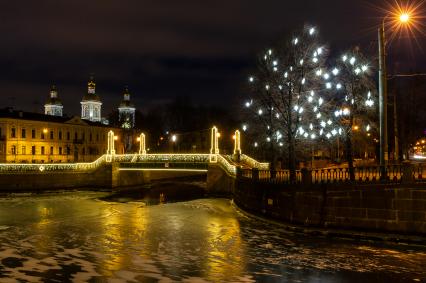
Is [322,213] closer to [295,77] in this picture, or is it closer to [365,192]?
[365,192]

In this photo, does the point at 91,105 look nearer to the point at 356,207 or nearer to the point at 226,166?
the point at 226,166

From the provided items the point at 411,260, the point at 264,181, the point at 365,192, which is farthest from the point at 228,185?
the point at 411,260

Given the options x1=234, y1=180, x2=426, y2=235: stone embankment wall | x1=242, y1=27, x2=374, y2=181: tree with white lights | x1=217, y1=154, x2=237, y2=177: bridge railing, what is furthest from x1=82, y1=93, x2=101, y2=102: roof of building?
x1=234, y1=180, x2=426, y2=235: stone embankment wall

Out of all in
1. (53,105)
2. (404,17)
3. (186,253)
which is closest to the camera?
(404,17)

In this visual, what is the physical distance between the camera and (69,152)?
10675 centimetres

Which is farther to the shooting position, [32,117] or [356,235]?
[32,117]

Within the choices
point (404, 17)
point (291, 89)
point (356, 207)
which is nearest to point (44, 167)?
point (291, 89)

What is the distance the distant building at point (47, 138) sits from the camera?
90812 millimetres

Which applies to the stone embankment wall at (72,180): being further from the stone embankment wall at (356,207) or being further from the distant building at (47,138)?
the stone embankment wall at (356,207)

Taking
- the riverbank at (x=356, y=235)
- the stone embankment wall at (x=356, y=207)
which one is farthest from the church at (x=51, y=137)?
the riverbank at (x=356, y=235)

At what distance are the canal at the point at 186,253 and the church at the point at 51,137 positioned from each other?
56620 millimetres

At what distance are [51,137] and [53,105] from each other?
41.4 meters

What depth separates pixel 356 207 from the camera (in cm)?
2242

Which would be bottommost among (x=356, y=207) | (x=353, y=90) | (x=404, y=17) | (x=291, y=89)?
(x=356, y=207)
